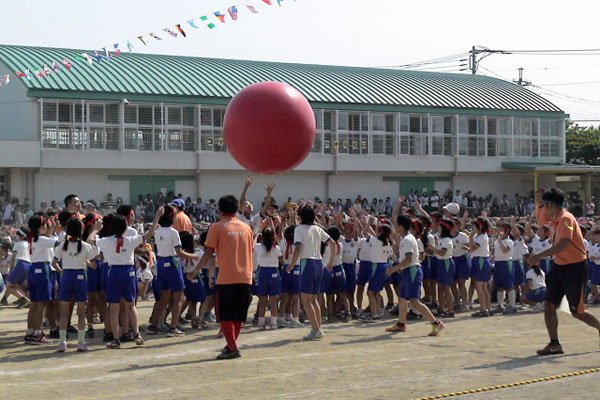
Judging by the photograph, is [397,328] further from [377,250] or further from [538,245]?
[538,245]

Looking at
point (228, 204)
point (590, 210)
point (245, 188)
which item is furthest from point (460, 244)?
point (590, 210)

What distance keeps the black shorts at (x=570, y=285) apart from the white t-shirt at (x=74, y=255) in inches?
219

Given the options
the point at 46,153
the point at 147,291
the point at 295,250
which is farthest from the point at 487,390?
the point at 46,153

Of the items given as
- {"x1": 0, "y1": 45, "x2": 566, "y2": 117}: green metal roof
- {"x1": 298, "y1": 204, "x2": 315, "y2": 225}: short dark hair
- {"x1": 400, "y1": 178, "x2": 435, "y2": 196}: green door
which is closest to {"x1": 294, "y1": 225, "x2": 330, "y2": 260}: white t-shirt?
{"x1": 298, "y1": 204, "x2": 315, "y2": 225}: short dark hair

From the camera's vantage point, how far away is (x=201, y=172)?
116 ft

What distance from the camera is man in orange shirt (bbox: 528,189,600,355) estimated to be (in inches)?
393

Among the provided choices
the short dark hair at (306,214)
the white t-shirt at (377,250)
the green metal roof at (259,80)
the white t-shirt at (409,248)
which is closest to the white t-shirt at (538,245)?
the white t-shirt at (377,250)

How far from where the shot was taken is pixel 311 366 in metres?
9.45

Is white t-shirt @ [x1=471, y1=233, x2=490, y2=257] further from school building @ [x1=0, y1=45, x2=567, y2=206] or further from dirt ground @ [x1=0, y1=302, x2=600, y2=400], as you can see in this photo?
school building @ [x1=0, y1=45, x2=567, y2=206]

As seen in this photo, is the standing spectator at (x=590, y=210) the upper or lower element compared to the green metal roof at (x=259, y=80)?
lower

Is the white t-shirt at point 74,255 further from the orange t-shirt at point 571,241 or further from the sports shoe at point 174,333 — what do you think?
the orange t-shirt at point 571,241

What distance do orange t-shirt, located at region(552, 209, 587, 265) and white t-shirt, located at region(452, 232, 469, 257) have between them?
14.5 feet

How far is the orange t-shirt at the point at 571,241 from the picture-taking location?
998cm

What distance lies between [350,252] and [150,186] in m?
21.5
